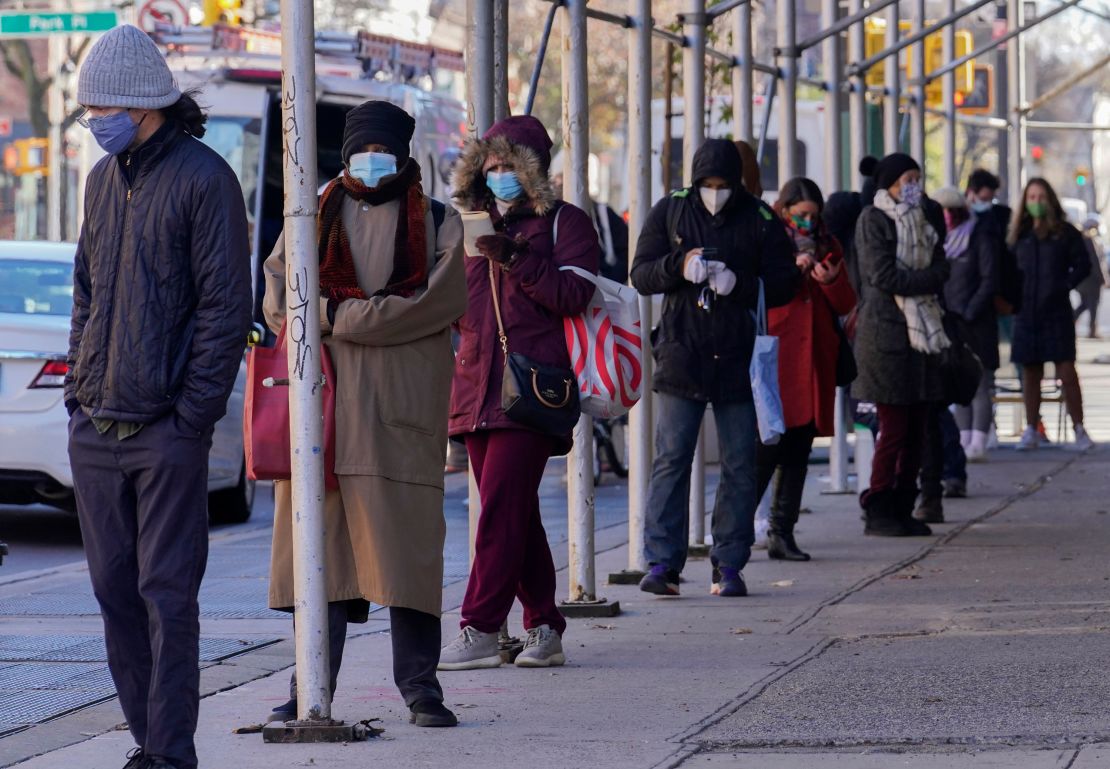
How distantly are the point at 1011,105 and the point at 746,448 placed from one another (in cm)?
2224

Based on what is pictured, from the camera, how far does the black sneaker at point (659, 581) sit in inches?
359

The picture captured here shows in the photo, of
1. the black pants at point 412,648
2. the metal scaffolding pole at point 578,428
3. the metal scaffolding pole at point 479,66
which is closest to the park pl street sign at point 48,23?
the metal scaffolding pole at point 578,428

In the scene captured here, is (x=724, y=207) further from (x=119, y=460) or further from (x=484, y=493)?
(x=119, y=460)

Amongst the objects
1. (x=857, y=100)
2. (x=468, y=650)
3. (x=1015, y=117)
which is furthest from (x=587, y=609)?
(x=1015, y=117)

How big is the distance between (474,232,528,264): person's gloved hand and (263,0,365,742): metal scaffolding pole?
106 centimetres

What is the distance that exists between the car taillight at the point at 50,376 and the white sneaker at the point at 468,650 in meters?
4.81

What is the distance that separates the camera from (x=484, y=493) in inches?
286

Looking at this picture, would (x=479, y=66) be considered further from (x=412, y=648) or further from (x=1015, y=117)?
(x=1015, y=117)

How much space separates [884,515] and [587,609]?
328cm

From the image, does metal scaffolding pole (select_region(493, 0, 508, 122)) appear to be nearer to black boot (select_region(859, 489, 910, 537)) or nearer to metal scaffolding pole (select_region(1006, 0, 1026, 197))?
black boot (select_region(859, 489, 910, 537))

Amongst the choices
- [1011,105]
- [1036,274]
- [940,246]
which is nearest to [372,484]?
[940,246]

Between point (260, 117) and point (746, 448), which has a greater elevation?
point (260, 117)

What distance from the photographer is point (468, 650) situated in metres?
7.36

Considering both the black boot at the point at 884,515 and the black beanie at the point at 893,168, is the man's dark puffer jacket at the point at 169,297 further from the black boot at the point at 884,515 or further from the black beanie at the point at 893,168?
the black boot at the point at 884,515
